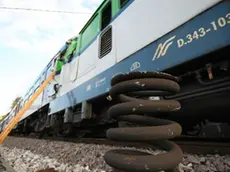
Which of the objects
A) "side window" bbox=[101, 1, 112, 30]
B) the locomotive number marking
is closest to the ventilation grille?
"side window" bbox=[101, 1, 112, 30]

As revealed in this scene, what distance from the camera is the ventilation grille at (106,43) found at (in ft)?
11.9

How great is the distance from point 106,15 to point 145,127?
11.1 ft

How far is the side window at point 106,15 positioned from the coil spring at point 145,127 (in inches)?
116

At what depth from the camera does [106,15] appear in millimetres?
4055

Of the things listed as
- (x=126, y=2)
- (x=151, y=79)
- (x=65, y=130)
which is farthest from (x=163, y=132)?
(x=65, y=130)

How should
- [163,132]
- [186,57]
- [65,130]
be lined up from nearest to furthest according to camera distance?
[163,132] < [186,57] < [65,130]

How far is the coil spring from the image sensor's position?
3.35 feet

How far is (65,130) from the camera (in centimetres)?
593

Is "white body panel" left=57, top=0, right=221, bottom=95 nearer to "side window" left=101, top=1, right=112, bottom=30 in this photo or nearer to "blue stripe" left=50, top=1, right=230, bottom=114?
"blue stripe" left=50, top=1, right=230, bottom=114

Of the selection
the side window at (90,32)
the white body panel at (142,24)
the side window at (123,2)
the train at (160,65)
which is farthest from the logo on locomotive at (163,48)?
the side window at (90,32)

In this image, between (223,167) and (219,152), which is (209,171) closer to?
(223,167)

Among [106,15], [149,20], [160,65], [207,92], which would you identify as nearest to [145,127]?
[207,92]

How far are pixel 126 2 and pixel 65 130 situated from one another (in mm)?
4040

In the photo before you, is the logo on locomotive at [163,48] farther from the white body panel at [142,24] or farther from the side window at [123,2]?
the side window at [123,2]
